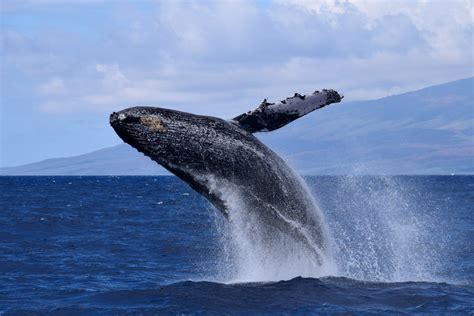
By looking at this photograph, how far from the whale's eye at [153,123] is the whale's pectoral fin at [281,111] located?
3.73ft

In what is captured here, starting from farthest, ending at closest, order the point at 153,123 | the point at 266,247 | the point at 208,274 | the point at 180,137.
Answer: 1. the point at 208,274
2. the point at 266,247
3. the point at 180,137
4. the point at 153,123

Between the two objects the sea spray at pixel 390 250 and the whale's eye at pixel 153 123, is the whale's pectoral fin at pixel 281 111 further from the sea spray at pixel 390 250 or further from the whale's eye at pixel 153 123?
the sea spray at pixel 390 250

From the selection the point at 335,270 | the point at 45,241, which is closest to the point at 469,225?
the point at 45,241

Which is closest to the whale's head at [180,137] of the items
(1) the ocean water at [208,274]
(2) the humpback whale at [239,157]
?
(2) the humpback whale at [239,157]

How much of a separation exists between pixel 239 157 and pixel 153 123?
1.23 metres

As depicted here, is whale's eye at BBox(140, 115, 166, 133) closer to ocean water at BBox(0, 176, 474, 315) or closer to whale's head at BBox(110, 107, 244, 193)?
whale's head at BBox(110, 107, 244, 193)

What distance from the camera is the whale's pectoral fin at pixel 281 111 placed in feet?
36.1

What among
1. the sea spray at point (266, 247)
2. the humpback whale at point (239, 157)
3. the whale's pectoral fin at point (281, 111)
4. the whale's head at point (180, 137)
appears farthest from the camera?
the sea spray at point (266, 247)

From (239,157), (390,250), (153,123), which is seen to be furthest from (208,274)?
(390,250)

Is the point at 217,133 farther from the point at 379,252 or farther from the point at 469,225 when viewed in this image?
the point at 469,225

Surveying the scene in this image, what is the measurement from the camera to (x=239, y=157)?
1096 cm

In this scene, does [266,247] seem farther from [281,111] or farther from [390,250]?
[390,250]

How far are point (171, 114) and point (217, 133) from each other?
64cm

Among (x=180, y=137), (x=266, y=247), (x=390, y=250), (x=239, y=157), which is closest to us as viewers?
(x=180, y=137)
